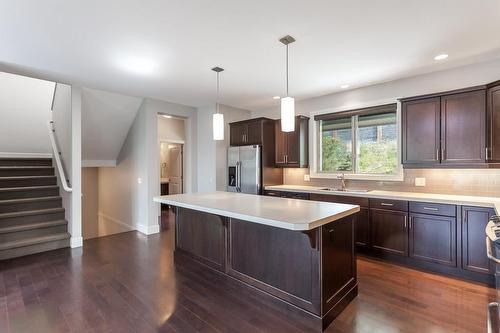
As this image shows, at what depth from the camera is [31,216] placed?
428cm

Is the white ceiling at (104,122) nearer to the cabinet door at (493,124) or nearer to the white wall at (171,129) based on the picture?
the white wall at (171,129)

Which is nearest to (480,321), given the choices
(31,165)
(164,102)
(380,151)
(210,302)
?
(210,302)

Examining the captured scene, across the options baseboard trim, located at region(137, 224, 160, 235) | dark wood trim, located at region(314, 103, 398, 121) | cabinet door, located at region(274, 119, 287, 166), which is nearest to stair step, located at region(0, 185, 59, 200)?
baseboard trim, located at region(137, 224, 160, 235)

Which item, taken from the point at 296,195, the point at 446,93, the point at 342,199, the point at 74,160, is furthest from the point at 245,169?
the point at 446,93

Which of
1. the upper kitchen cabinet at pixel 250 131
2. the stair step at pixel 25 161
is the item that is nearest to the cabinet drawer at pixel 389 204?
the upper kitchen cabinet at pixel 250 131

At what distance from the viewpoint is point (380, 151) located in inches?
167

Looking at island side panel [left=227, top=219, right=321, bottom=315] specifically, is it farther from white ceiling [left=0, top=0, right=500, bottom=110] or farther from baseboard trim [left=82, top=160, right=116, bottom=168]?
baseboard trim [left=82, top=160, right=116, bottom=168]

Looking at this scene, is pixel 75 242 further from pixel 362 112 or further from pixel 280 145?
pixel 362 112

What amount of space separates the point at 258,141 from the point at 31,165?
186 inches

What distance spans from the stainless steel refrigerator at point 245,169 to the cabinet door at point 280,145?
434 millimetres

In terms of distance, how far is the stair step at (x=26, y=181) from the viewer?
4.59 metres

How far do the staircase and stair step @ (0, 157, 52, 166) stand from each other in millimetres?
15

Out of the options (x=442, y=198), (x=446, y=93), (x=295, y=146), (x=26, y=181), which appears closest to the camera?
(x=442, y=198)

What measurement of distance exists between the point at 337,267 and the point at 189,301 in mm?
1440
